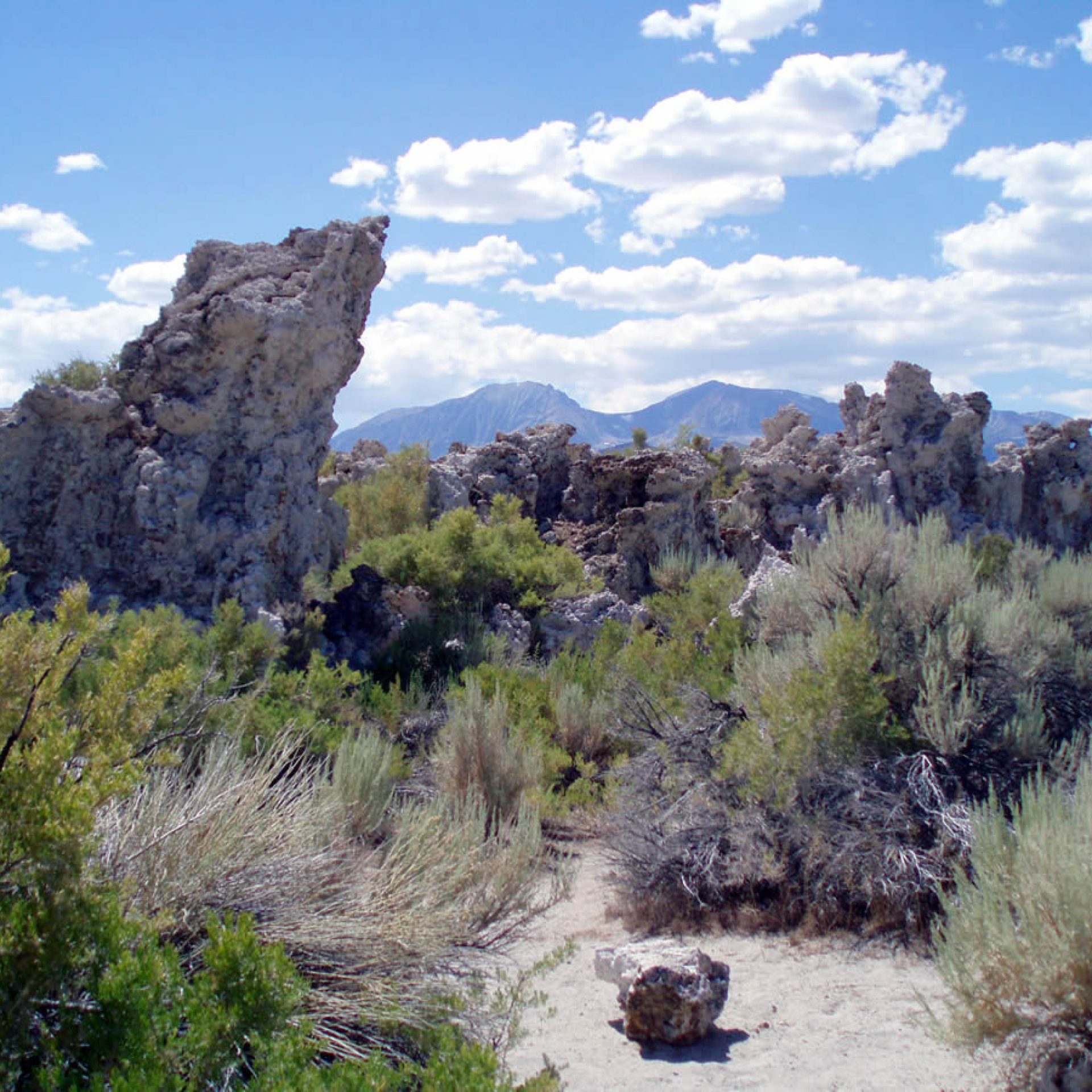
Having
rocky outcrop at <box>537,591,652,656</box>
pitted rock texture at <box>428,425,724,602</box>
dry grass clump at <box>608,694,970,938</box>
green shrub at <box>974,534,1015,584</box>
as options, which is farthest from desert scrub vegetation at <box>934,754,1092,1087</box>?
pitted rock texture at <box>428,425,724,602</box>

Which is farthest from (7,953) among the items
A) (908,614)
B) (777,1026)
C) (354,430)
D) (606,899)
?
(354,430)

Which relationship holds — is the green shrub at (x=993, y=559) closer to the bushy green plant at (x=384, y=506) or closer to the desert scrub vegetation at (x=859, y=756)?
the desert scrub vegetation at (x=859, y=756)

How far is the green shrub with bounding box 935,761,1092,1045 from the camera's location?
3186 mm

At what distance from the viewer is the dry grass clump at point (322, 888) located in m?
3.29

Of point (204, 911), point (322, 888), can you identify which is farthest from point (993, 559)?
point (204, 911)

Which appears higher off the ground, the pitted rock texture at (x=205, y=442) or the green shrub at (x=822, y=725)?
the pitted rock texture at (x=205, y=442)

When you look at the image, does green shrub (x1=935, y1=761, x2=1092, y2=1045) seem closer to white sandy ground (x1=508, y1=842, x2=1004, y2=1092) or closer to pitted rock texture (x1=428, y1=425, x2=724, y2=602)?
white sandy ground (x1=508, y1=842, x2=1004, y2=1092)

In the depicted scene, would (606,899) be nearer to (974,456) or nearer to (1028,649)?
(1028,649)

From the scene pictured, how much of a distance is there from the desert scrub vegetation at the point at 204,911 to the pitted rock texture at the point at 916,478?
38.5ft

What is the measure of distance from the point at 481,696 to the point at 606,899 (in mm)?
1864

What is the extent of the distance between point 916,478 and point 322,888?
14.3 m

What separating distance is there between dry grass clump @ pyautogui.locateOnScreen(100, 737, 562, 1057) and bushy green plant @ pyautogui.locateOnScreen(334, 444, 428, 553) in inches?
367

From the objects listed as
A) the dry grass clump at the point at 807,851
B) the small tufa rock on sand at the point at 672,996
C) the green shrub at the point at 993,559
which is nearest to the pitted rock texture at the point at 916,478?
the green shrub at the point at 993,559

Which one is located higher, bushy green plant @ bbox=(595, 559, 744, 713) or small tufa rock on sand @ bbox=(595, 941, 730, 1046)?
bushy green plant @ bbox=(595, 559, 744, 713)
